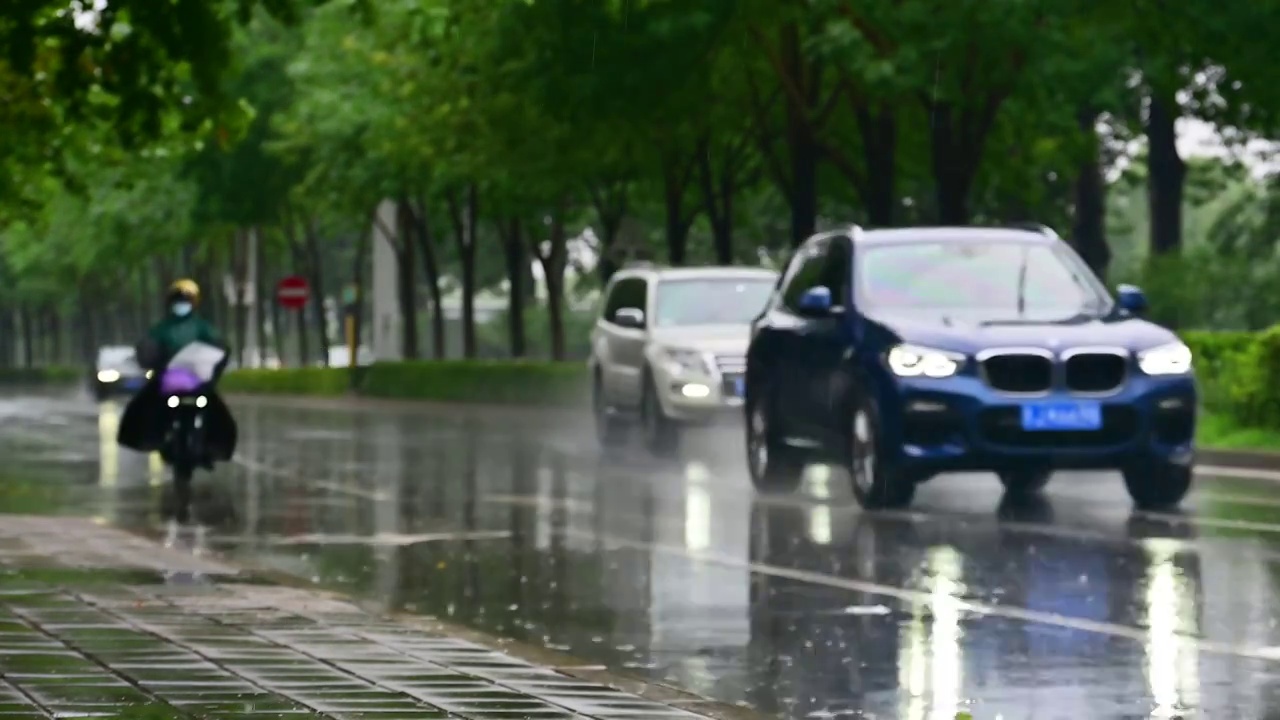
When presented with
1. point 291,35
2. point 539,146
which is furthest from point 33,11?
point 291,35

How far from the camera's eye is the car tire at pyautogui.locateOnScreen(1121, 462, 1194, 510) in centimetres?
1912

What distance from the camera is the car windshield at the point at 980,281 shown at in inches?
773

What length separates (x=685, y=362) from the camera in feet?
93.7

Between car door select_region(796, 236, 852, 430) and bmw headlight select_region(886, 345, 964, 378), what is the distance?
0.90 m

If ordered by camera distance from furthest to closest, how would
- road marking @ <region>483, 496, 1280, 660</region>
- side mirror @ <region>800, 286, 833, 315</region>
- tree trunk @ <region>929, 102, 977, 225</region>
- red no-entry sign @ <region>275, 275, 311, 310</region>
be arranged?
red no-entry sign @ <region>275, 275, 311, 310</region>
tree trunk @ <region>929, 102, 977, 225</region>
side mirror @ <region>800, 286, 833, 315</region>
road marking @ <region>483, 496, 1280, 660</region>

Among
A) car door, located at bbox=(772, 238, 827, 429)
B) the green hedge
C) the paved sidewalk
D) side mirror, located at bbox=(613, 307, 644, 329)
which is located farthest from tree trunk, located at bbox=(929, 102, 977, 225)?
the paved sidewalk

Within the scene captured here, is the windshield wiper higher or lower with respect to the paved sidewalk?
higher

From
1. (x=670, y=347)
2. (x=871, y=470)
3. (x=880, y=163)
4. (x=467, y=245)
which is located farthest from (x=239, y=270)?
(x=871, y=470)

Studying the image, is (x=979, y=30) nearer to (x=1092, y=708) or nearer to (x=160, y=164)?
(x=1092, y=708)

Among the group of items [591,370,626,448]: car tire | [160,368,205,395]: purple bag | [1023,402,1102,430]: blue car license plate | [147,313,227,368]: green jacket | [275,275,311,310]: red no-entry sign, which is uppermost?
[275,275,311,310]: red no-entry sign

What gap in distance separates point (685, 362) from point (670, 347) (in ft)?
1.22

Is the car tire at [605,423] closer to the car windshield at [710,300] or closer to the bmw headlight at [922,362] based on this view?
the car windshield at [710,300]

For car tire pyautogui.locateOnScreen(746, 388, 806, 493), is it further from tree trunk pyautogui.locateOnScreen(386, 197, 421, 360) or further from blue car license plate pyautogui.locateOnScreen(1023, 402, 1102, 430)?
tree trunk pyautogui.locateOnScreen(386, 197, 421, 360)

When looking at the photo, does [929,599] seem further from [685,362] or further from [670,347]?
[670,347]
